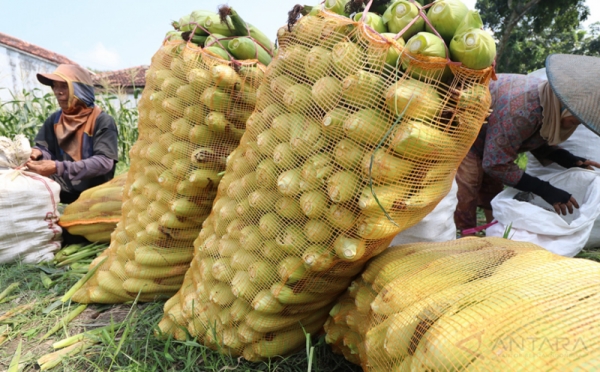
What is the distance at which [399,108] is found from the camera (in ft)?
2.92

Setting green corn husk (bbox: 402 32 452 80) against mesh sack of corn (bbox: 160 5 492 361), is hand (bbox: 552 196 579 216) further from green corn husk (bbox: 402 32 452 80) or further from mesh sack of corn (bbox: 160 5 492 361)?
green corn husk (bbox: 402 32 452 80)

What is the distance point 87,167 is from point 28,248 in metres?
0.69

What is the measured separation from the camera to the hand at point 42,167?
2.58 metres

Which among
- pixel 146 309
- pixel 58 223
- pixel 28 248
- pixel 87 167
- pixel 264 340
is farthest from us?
pixel 87 167

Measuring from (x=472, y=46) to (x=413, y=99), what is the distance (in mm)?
181

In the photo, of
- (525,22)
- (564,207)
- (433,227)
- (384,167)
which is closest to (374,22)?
(384,167)

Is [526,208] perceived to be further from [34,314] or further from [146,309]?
[34,314]

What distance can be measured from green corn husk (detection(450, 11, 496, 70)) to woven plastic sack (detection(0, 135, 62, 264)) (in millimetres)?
2515

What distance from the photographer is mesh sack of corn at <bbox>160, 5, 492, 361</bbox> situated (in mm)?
927

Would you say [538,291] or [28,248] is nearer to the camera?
[538,291]

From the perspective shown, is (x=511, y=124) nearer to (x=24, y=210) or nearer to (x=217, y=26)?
(x=217, y=26)

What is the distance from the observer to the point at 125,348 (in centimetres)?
140

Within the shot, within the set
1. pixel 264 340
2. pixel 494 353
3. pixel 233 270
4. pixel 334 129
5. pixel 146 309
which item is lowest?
pixel 146 309

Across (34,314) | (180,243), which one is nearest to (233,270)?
(180,243)
